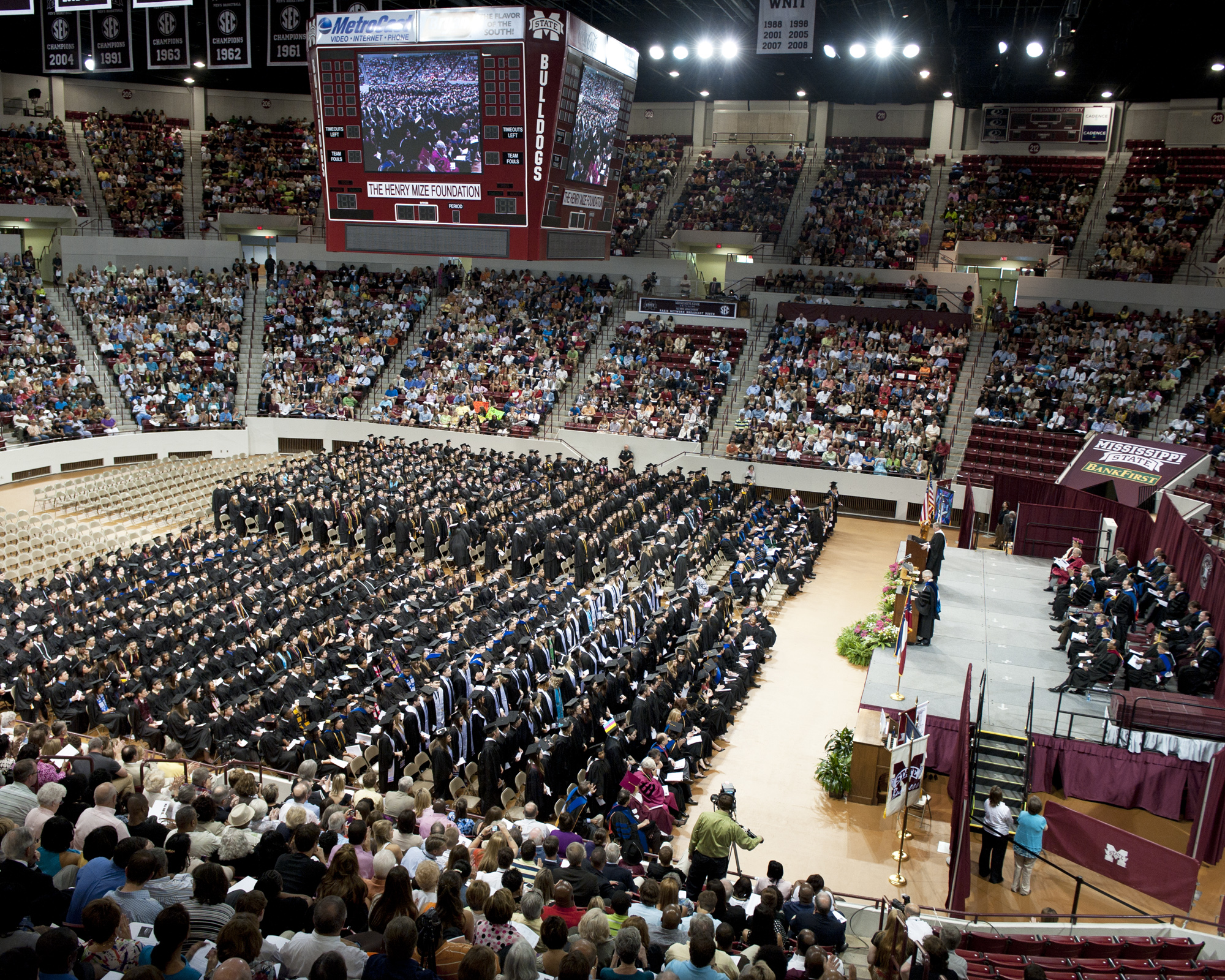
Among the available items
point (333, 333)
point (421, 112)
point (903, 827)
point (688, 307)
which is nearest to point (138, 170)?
point (333, 333)

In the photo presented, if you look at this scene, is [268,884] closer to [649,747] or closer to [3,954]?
[3,954]

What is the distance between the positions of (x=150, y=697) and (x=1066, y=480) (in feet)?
59.7

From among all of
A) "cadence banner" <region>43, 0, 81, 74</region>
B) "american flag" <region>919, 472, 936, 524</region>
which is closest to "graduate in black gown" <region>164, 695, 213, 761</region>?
"cadence banner" <region>43, 0, 81, 74</region>

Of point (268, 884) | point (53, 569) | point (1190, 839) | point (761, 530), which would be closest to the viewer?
point (268, 884)

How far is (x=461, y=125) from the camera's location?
21.0 metres

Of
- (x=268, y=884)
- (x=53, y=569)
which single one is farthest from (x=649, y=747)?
(x=53, y=569)

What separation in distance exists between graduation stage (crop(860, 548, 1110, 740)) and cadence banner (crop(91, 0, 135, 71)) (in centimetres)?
1993

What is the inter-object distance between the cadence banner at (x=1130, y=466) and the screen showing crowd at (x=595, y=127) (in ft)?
42.0

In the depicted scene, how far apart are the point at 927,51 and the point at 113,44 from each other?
24157 millimetres

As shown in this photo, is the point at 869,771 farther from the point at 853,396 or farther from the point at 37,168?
the point at 37,168

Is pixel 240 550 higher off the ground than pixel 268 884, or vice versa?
pixel 268 884

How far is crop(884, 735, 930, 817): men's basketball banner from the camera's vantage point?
11.6 m

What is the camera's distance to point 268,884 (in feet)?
19.6

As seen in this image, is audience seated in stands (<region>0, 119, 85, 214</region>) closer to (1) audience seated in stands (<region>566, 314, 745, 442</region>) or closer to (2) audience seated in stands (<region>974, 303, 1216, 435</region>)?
(1) audience seated in stands (<region>566, 314, 745, 442</region>)
